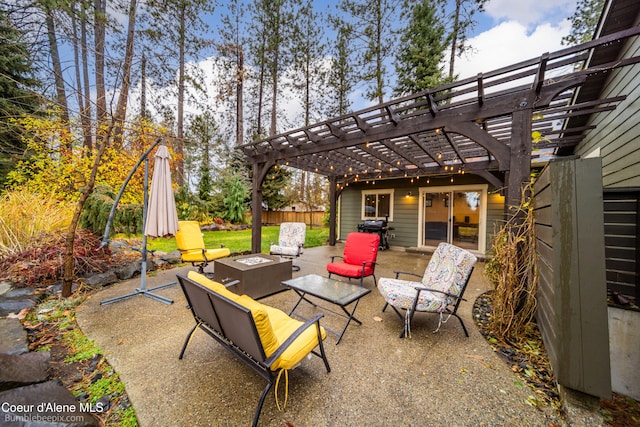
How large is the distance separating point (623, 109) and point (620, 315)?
8.52 ft

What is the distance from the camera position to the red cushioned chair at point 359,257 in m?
3.89

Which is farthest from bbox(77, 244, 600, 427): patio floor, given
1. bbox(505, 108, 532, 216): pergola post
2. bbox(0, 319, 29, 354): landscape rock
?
bbox(505, 108, 532, 216): pergola post

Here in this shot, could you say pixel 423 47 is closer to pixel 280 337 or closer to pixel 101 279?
pixel 280 337

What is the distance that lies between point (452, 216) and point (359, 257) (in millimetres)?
4923

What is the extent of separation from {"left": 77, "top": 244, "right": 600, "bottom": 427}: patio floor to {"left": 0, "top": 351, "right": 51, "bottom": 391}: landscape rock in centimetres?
46

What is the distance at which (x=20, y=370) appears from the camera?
1640mm

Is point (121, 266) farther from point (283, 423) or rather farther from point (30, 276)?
point (283, 423)

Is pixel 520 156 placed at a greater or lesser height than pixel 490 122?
lesser

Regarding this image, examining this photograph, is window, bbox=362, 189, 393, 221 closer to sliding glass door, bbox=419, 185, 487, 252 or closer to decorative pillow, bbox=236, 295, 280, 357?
sliding glass door, bbox=419, 185, 487, 252

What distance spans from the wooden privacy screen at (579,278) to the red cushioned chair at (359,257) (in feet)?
7.65

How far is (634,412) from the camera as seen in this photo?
172cm

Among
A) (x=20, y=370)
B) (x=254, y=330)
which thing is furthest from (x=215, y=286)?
(x=20, y=370)

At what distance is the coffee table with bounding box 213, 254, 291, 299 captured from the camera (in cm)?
345

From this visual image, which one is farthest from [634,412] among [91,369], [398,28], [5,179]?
[5,179]
